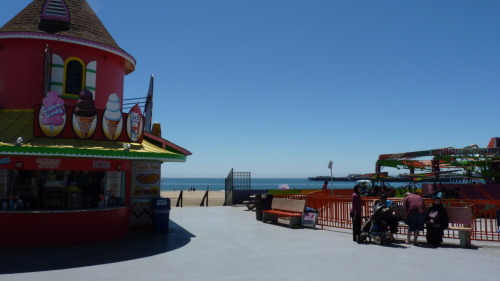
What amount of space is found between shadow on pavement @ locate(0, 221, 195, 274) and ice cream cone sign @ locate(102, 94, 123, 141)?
3.10 m

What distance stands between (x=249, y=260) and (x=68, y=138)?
19.9ft

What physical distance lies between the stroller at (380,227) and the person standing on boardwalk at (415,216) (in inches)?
16.9

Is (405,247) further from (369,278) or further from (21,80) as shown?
(21,80)

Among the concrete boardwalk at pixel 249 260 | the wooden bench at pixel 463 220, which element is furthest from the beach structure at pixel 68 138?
the wooden bench at pixel 463 220

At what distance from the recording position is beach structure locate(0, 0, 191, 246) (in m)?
10.8

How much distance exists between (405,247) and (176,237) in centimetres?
667

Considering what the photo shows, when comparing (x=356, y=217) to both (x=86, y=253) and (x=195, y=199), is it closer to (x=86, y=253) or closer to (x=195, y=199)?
(x=86, y=253)

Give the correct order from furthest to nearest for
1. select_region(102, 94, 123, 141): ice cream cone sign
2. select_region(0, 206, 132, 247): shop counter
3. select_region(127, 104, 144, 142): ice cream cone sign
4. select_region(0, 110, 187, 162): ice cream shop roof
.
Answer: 1. select_region(127, 104, 144, 142): ice cream cone sign
2. select_region(102, 94, 123, 141): ice cream cone sign
3. select_region(0, 206, 132, 247): shop counter
4. select_region(0, 110, 187, 162): ice cream shop roof

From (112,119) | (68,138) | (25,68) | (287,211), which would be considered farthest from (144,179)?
(287,211)

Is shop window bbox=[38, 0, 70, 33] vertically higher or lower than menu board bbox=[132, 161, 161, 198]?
higher

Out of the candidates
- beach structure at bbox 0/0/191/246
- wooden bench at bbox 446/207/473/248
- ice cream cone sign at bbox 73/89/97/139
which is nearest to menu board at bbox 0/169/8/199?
beach structure at bbox 0/0/191/246

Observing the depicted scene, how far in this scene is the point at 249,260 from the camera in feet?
31.0

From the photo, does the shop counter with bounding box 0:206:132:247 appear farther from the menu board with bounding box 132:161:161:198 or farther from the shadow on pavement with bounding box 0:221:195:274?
the menu board with bounding box 132:161:161:198

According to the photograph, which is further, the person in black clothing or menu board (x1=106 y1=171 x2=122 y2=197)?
menu board (x1=106 y1=171 x2=122 y2=197)
